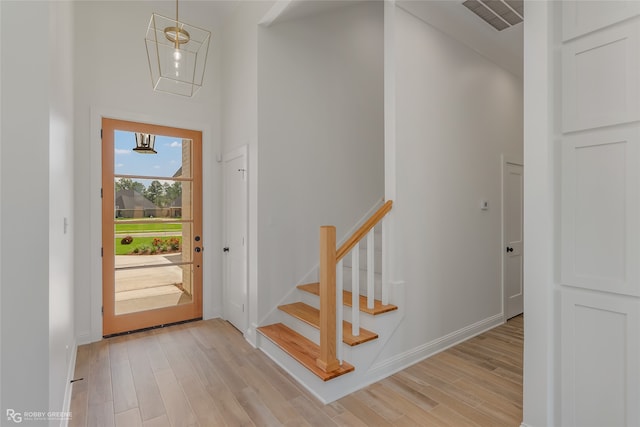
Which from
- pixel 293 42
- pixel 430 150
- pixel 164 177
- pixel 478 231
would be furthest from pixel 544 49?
pixel 164 177

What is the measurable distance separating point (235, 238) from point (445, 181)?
243 centimetres

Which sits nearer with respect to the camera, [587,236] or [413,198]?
[587,236]

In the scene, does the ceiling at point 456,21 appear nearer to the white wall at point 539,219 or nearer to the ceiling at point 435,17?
the ceiling at point 435,17

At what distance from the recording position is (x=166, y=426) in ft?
6.61

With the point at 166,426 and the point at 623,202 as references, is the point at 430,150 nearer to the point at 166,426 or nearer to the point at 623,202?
the point at 623,202

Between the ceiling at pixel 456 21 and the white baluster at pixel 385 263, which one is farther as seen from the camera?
the ceiling at pixel 456 21

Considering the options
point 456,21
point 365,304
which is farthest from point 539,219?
point 456,21

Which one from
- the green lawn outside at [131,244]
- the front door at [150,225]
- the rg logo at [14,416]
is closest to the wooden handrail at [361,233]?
the rg logo at [14,416]

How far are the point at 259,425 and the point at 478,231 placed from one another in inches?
115

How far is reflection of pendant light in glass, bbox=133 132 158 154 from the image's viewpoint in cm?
356

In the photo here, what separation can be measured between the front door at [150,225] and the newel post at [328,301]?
2.22m

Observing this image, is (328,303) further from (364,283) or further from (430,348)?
(430,348)

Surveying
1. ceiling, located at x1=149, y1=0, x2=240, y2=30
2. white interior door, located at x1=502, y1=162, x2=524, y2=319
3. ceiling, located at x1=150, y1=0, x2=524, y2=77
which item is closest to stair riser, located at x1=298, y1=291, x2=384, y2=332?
white interior door, located at x1=502, y1=162, x2=524, y2=319

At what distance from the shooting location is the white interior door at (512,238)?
3896mm
